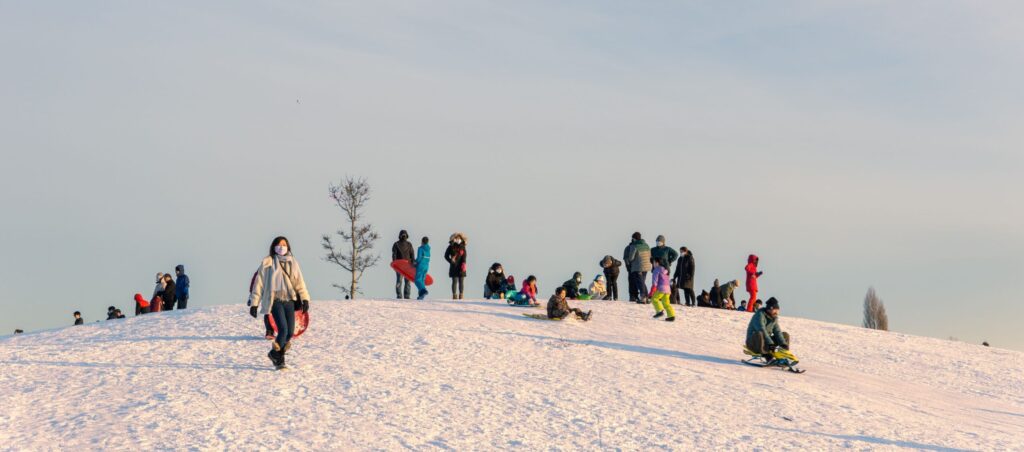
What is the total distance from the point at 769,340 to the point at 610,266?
1090 cm

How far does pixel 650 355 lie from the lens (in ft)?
67.4

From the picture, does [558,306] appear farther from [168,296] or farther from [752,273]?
[168,296]

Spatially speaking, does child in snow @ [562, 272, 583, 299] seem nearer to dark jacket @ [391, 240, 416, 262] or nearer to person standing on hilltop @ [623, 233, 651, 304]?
person standing on hilltop @ [623, 233, 651, 304]

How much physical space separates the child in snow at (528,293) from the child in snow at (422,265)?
3203 mm

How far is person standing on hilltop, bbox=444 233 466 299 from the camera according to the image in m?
29.1

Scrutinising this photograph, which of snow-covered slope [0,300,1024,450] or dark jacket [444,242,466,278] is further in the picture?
dark jacket [444,242,466,278]

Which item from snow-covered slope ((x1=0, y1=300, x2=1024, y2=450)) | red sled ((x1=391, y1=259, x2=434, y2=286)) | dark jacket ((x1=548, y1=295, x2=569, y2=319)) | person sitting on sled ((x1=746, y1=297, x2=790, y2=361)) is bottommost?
snow-covered slope ((x1=0, y1=300, x2=1024, y2=450))

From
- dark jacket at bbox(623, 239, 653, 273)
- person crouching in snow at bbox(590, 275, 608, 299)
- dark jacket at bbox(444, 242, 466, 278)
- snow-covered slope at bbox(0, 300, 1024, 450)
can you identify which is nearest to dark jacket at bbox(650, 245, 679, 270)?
dark jacket at bbox(623, 239, 653, 273)

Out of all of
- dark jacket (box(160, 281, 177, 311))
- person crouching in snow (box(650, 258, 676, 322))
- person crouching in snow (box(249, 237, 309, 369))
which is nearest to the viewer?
person crouching in snow (box(249, 237, 309, 369))

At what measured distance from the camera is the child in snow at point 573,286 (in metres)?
30.2

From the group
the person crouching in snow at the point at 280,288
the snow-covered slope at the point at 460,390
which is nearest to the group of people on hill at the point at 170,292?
the snow-covered slope at the point at 460,390

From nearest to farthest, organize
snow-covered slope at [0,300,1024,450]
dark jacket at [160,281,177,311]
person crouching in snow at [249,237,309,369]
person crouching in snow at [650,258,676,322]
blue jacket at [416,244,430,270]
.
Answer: snow-covered slope at [0,300,1024,450]
person crouching in snow at [249,237,309,369]
person crouching in snow at [650,258,676,322]
blue jacket at [416,244,430,270]
dark jacket at [160,281,177,311]

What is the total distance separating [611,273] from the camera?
1235 inches

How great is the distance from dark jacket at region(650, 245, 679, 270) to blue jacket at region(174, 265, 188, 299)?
14.1 metres
